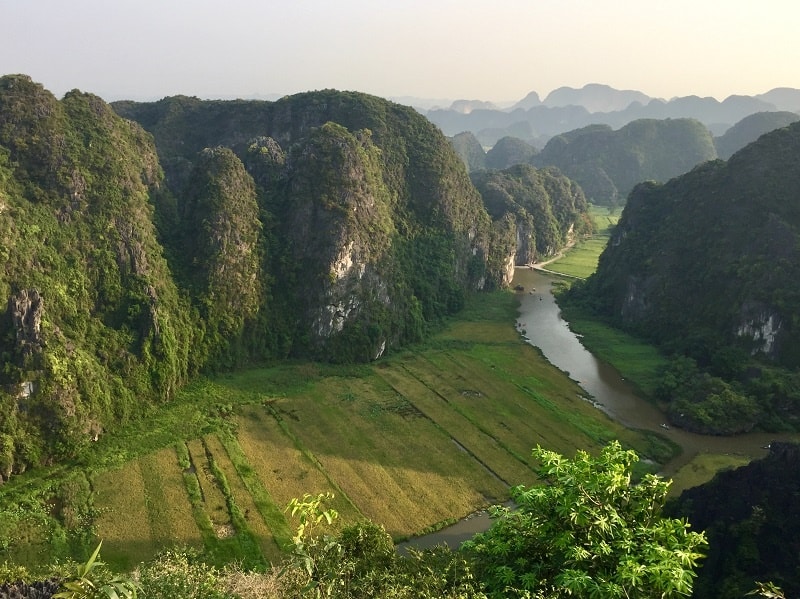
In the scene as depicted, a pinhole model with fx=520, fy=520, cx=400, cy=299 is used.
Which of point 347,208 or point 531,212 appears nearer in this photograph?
point 347,208

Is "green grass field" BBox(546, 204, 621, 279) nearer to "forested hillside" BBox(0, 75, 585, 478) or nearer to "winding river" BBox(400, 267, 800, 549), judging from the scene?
"winding river" BBox(400, 267, 800, 549)

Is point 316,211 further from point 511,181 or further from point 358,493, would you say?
point 511,181

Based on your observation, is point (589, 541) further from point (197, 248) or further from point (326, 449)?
point (197, 248)

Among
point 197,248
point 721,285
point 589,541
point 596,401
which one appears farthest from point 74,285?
point 721,285

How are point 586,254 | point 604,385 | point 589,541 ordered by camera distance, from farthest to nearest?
point 586,254 → point 604,385 → point 589,541

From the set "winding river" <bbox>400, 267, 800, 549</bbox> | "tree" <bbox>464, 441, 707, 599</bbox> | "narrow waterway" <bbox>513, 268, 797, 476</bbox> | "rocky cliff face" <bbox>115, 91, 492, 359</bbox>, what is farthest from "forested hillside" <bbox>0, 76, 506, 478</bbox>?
"tree" <bbox>464, 441, 707, 599</bbox>

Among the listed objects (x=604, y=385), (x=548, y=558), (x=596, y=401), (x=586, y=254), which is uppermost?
(x=548, y=558)

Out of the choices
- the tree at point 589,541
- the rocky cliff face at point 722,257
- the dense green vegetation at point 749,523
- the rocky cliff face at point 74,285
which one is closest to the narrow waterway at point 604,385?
the rocky cliff face at point 722,257

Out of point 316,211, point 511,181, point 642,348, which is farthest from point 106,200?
point 511,181
